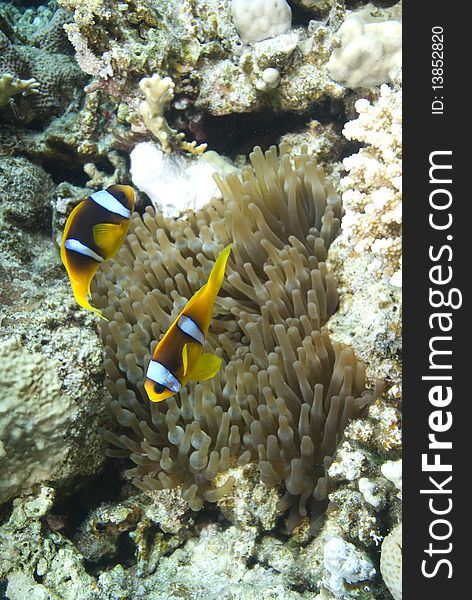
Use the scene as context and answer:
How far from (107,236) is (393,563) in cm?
154

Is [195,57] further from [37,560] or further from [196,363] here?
[37,560]

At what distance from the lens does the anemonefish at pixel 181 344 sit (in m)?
1.79

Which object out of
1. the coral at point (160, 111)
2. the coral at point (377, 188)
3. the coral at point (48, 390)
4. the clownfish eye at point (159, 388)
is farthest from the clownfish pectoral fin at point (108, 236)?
the coral at point (160, 111)

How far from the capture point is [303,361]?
2305mm

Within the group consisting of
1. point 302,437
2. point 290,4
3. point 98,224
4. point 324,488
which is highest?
point 290,4

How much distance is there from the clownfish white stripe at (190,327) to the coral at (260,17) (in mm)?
2376

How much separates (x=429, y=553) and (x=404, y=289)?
0.81 meters

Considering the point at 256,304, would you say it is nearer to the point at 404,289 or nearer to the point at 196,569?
the point at 404,289

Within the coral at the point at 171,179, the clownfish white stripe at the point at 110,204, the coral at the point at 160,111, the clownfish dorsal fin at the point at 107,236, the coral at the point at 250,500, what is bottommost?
the coral at the point at 250,500

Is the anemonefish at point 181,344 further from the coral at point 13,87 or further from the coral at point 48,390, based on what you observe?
the coral at point 13,87

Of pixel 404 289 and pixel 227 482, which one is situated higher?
pixel 404 289

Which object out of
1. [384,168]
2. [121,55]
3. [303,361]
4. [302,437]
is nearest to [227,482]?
[302,437]

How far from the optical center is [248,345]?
2654 millimetres

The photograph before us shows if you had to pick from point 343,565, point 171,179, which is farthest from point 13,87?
point 343,565
